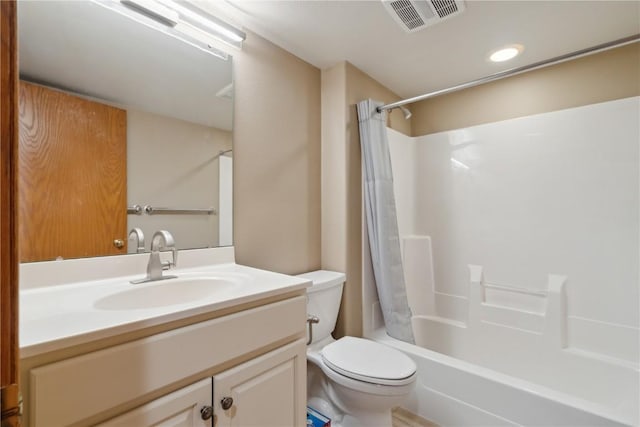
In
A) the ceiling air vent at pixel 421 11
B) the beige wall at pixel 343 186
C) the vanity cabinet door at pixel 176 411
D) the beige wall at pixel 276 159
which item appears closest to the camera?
the vanity cabinet door at pixel 176 411

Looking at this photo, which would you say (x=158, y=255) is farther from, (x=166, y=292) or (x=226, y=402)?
(x=226, y=402)

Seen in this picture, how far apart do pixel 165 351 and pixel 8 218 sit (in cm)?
48

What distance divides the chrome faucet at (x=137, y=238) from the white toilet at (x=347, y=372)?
32.7 inches

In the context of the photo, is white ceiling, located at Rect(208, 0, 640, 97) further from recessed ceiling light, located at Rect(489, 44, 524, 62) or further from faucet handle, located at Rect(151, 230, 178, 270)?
faucet handle, located at Rect(151, 230, 178, 270)

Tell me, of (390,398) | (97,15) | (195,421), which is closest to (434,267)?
(390,398)

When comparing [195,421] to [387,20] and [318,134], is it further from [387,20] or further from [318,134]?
[387,20]

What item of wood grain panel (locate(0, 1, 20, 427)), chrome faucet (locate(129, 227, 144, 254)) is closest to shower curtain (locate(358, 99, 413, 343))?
chrome faucet (locate(129, 227, 144, 254))

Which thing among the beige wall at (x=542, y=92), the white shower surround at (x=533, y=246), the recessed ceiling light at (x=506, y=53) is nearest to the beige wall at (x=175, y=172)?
the white shower surround at (x=533, y=246)

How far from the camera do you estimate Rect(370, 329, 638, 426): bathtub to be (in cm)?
121

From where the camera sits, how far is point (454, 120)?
2.38 metres

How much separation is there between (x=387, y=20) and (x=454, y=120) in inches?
45.9

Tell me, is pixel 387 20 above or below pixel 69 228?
above

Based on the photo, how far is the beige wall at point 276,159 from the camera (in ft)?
5.08

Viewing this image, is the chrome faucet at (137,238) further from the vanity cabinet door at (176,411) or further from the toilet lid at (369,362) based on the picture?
the toilet lid at (369,362)
